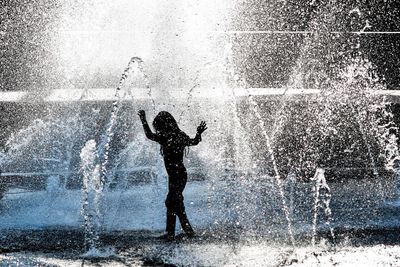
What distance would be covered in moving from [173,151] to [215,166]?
2.94 metres

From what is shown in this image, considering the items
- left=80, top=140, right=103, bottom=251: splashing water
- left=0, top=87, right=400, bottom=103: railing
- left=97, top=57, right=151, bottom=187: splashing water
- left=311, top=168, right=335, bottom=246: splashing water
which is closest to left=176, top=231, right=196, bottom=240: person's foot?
left=80, top=140, right=103, bottom=251: splashing water

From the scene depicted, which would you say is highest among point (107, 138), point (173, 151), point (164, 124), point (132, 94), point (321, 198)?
point (132, 94)

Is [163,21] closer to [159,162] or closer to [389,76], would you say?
[389,76]

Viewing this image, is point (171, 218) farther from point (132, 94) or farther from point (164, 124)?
point (132, 94)

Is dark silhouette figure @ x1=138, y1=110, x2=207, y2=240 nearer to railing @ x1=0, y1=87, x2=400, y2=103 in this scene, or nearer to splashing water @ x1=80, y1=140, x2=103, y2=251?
splashing water @ x1=80, y1=140, x2=103, y2=251

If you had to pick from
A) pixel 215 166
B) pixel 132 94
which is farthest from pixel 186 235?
pixel 132 94

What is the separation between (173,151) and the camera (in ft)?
18.2

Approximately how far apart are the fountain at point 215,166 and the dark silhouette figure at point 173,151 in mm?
259

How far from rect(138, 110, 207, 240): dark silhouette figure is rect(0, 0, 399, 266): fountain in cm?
26

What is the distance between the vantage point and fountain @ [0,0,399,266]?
5.63 metres

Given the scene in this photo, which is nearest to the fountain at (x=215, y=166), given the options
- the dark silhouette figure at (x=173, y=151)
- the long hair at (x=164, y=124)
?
the dark silhouette figure at (x=173, y=151)

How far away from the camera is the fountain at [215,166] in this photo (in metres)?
5.63

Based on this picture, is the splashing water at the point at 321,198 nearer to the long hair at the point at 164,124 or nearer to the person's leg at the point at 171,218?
the person's leg at the point at 171,218

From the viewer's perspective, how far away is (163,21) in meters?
20.5
